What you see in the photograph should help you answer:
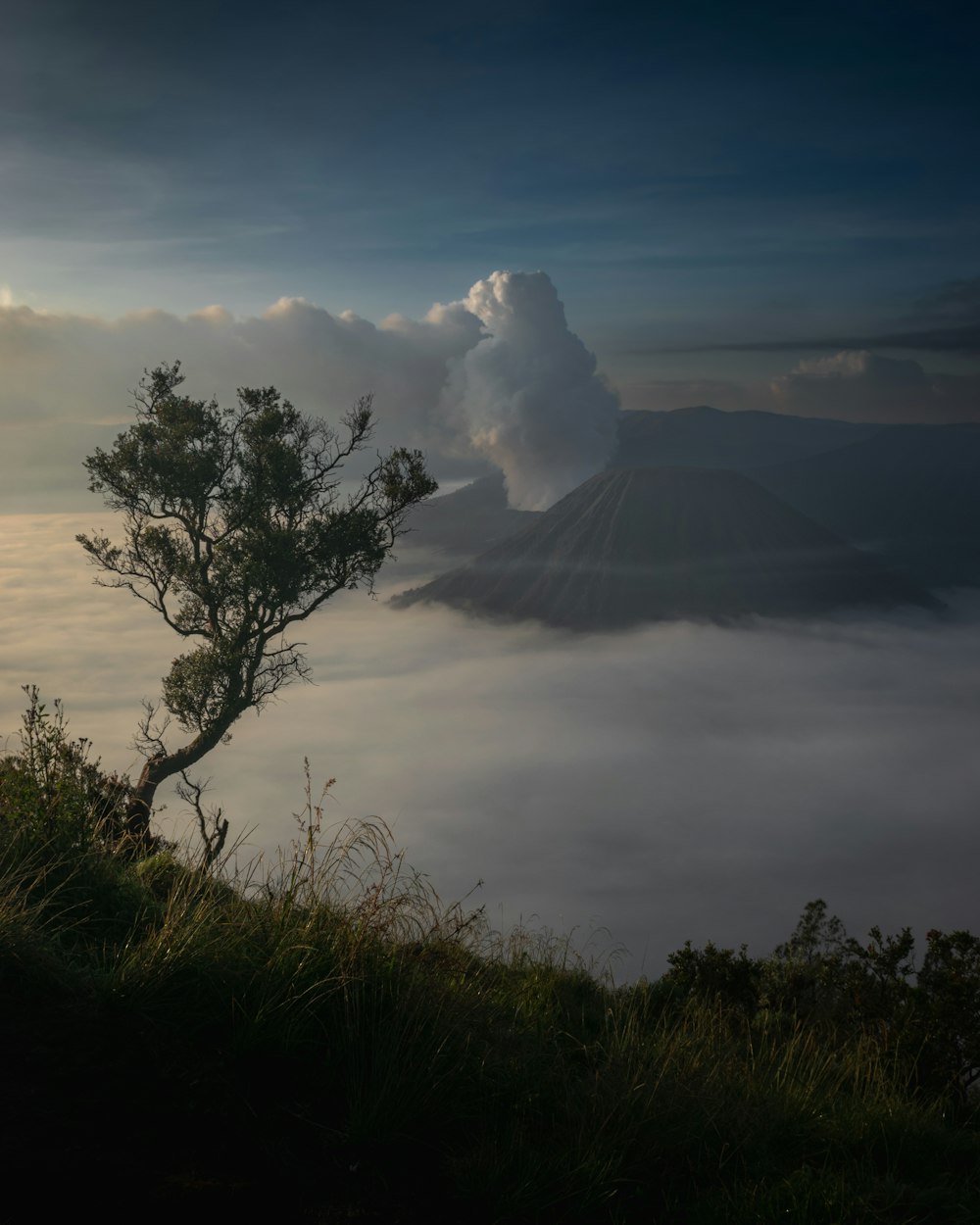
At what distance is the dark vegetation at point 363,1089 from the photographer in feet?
13.6

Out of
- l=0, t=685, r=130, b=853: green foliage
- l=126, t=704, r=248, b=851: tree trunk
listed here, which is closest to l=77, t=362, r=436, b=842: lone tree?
l=126, t=704, r=248, b=851: tree trunk

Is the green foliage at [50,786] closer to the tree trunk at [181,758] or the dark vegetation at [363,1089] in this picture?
the dark vegetation at [363,1089]

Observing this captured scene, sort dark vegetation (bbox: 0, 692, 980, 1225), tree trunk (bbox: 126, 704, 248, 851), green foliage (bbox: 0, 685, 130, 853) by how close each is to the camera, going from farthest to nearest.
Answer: tree trunk (bbox: 126, 704, 248, 851) < green foliage (bbox: 0, 685, 130, 853) < dark vegetation (bbox: 0, 692, 980, 1225)

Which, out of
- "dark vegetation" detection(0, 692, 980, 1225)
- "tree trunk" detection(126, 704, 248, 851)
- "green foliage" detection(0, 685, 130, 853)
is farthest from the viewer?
"tree trunk" detection(126, 704, 248, 851)

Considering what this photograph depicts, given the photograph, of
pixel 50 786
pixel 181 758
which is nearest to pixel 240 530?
pixel 181 758

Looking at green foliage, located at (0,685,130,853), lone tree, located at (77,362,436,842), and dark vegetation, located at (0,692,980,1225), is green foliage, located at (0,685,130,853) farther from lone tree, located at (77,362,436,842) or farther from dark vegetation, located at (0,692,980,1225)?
lone tree, located at (77,362,436,842)

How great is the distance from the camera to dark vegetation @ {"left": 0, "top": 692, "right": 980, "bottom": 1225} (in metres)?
4.16

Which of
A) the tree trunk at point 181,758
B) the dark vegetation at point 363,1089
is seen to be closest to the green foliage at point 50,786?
the dark vegetation at point 363,1089

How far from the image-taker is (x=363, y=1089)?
4695 millimetres

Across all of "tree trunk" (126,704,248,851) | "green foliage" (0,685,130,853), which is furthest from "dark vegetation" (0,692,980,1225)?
"tree trunk" (126,704,248,851)

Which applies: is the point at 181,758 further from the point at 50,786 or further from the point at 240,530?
the point at 50,786

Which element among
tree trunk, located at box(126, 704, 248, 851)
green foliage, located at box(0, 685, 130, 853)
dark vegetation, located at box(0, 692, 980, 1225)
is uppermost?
green foliage, located at box(0, 685, 130, 853)

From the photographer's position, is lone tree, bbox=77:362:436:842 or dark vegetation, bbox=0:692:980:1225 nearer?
dark vegetation, bbox=0:692:980:1225

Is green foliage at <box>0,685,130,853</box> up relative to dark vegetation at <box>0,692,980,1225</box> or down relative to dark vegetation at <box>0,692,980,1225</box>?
up
